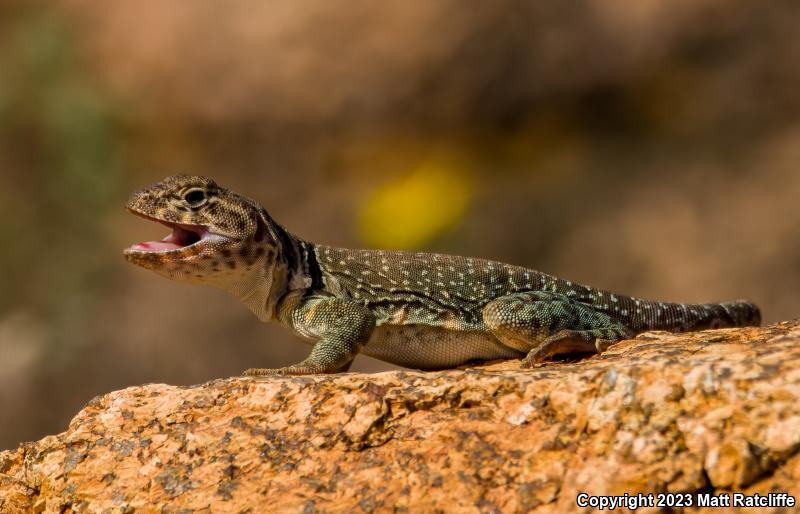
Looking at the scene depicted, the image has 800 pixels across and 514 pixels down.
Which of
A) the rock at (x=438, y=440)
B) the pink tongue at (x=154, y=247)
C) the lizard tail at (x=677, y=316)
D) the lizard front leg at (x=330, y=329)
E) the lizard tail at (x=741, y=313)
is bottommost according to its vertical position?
the rock at (x=438, y=440)

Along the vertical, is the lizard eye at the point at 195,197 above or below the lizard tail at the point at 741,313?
below

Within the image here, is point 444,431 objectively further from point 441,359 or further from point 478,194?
point 478,194

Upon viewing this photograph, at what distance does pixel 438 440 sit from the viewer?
14.5ft

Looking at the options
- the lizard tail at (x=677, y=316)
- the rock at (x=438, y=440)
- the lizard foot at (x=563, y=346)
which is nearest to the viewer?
the rock at (x=438, y=440)

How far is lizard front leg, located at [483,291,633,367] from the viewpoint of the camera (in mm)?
6148

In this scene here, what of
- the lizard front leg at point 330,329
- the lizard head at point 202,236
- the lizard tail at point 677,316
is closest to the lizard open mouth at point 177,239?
the lizard head at point 202,236

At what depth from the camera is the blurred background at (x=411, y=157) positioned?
13.5 meters

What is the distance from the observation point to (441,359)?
6.87 meters

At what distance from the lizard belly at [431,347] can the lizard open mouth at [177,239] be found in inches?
55.7

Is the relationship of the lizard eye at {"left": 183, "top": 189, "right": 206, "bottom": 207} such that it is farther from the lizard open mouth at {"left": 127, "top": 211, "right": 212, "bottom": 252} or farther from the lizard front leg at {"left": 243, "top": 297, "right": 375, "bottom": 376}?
the lizard front leg at {"left": 243, "top": 297, "right": 375, "bottom": 376}

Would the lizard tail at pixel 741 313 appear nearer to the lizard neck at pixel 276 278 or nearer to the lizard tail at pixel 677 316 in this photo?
the lizard tail at pixel 677 316

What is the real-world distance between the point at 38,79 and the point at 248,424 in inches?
554

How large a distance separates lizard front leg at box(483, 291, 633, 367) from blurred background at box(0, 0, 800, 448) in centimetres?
704

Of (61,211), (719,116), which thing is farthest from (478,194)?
(61,211)
